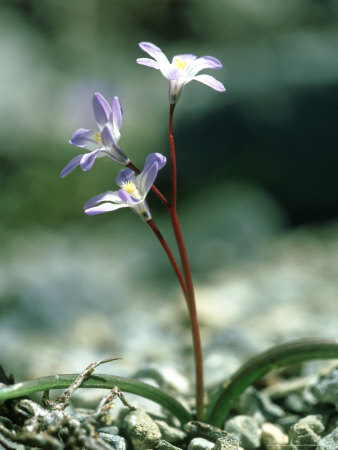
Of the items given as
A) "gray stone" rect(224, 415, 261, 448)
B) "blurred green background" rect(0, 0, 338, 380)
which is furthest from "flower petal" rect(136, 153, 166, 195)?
"blurred green background" rect(0, 0, 338, 380)

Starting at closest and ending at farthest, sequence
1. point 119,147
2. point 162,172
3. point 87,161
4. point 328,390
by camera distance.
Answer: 1. point 87,161
2. point 119,147
3. point 328,390
4. point 162,172

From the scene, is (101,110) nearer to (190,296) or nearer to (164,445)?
(190,296)

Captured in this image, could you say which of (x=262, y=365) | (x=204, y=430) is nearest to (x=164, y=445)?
(x=204, y=430)

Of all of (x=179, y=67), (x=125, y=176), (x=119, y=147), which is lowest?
(x=125, y=176)

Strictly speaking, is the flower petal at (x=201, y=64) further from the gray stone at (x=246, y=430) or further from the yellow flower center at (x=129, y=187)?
the gray stone at (x=246, y=430)

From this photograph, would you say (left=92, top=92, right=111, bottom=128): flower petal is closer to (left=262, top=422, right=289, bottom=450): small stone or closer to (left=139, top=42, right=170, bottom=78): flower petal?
(left=139, top=42, right=170, bottom=78): flower petal

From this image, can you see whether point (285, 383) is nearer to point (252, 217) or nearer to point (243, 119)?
point (252, 217)

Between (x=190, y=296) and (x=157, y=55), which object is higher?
(x=157, y=55)

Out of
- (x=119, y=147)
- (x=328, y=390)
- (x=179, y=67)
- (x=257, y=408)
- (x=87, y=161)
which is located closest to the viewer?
(x=87, y=161)
